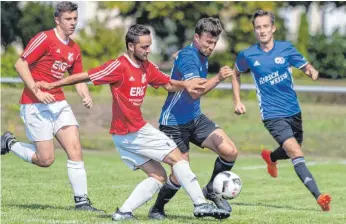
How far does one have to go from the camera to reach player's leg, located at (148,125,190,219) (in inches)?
Result: 392

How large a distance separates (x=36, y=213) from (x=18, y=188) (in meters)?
2.73

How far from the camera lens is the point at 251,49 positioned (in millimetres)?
11711

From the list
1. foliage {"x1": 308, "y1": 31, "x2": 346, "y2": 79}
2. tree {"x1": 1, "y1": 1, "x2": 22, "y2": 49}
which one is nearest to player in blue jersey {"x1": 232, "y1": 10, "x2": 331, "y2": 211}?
foliage {"x1": 308, "y1": 31, "x2": 346, "y2": 79}

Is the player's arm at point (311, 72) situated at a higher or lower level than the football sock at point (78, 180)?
higher

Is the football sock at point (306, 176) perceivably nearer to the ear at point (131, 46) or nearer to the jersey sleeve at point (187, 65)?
the jersey sleeve at point (187, 65)

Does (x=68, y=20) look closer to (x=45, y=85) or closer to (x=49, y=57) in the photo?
(x=49, y=57)

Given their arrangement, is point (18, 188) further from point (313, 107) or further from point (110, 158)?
point (313, 107)

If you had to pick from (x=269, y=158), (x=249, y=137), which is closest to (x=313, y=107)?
(x=249, y=137)

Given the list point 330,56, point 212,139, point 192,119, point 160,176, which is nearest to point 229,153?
point 212,139

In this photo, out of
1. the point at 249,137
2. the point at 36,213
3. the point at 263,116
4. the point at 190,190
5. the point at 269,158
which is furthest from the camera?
the point at 249,137

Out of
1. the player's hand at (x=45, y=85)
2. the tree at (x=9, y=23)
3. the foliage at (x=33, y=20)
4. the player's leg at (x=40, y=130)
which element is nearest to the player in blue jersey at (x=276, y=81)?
the player's leg at (x=40, y=130)

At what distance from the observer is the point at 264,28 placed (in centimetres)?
1136

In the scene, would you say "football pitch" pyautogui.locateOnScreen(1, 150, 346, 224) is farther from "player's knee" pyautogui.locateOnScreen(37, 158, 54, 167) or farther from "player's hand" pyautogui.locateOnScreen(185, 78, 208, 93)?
"player's hand" pyautogui.locateOnScreen(185, 78, 208, 93)

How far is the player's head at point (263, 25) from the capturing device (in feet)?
37.1
